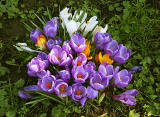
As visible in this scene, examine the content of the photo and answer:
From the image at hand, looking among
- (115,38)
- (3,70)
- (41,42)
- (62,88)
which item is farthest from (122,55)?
(3,70)

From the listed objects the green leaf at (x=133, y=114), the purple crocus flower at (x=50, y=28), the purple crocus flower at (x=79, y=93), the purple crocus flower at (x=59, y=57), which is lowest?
the green leaf at (x=133, y=114)

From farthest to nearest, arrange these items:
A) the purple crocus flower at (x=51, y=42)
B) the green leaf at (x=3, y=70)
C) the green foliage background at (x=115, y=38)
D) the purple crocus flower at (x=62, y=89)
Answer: the green leaf at (x=3, y=70) < the green foliage background at (x=115, y=38) < the purple crocus flower at (x=51, y=42) < the purple crocus flower at (x=62, y=89)

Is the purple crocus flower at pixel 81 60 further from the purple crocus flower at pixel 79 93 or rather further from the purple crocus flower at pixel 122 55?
the purple crocus flower at pixel 122 55

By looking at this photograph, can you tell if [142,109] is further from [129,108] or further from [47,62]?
[47,62]

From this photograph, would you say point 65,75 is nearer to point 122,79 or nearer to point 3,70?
point 122,79

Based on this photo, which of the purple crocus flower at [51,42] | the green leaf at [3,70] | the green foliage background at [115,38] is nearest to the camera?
the purple crocus flower at [51,42]

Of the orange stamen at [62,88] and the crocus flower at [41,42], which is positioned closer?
the orange stamen at [62,88]

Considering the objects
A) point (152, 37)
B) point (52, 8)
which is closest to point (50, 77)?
point (52, 8)

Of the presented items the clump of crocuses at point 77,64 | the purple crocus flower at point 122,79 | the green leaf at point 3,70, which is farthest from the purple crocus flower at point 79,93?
the green leaf at point 3,70
